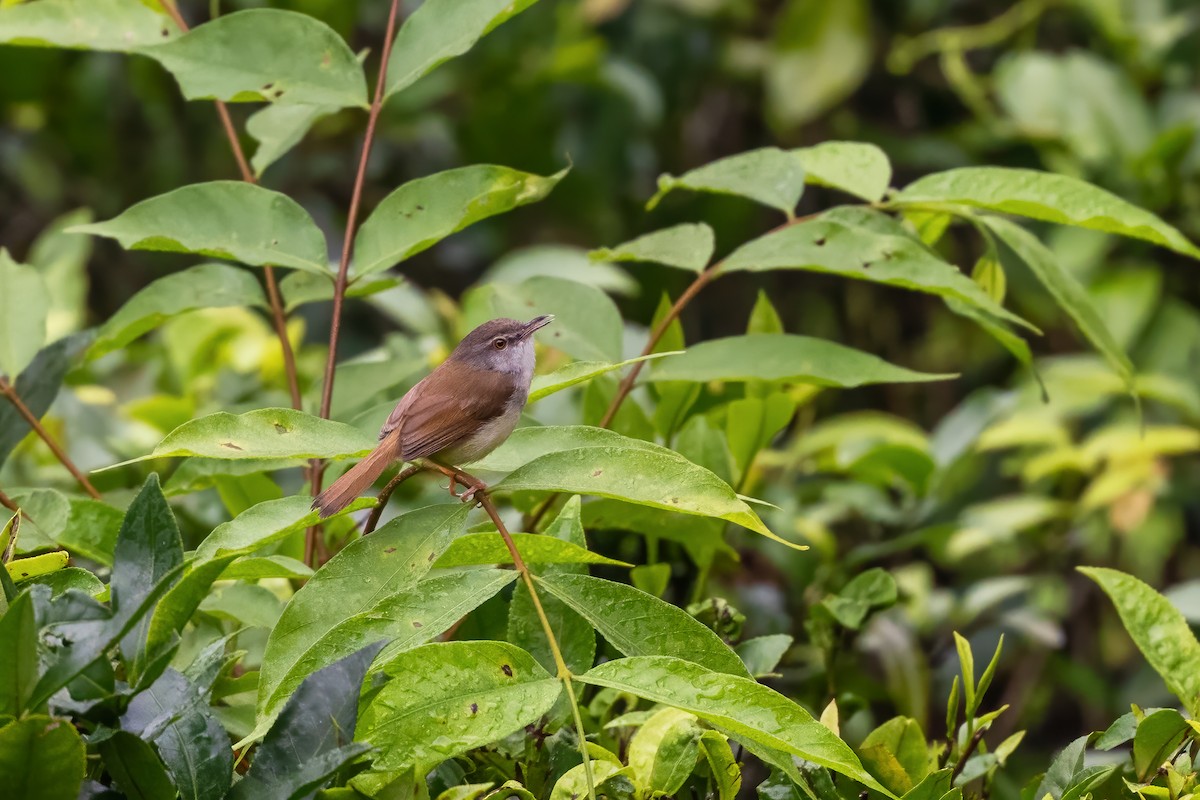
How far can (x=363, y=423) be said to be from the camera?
4.51ft

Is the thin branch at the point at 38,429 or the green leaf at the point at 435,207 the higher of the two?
the green leaf at the point at 435,207

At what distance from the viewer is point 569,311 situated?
1.56 metres

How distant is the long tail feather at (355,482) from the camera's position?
3.69 ft

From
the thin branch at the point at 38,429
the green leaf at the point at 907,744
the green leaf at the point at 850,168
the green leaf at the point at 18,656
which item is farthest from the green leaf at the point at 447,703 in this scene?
the green leaf at the point at 850,168

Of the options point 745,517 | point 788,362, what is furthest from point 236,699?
point 788,362

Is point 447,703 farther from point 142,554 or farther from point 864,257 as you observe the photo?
point 864,257

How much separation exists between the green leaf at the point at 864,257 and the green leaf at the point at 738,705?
1.72ft

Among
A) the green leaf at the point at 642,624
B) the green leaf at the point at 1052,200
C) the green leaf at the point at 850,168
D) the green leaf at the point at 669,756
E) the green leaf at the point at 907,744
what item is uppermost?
the green leaf at the point at 850,168

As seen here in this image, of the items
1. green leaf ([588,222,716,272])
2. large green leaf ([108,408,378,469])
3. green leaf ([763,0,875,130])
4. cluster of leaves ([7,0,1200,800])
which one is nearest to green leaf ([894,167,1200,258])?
cluster of leaves ([7,0,1200,800])

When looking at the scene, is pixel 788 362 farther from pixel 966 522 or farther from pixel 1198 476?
pixel 1198 476

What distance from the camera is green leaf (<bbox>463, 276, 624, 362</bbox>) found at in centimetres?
152

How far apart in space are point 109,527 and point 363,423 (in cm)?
27

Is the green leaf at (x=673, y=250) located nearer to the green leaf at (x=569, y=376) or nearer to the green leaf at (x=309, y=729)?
the green leaf at (x=569, y=376)

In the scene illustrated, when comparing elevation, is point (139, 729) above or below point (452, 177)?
below
